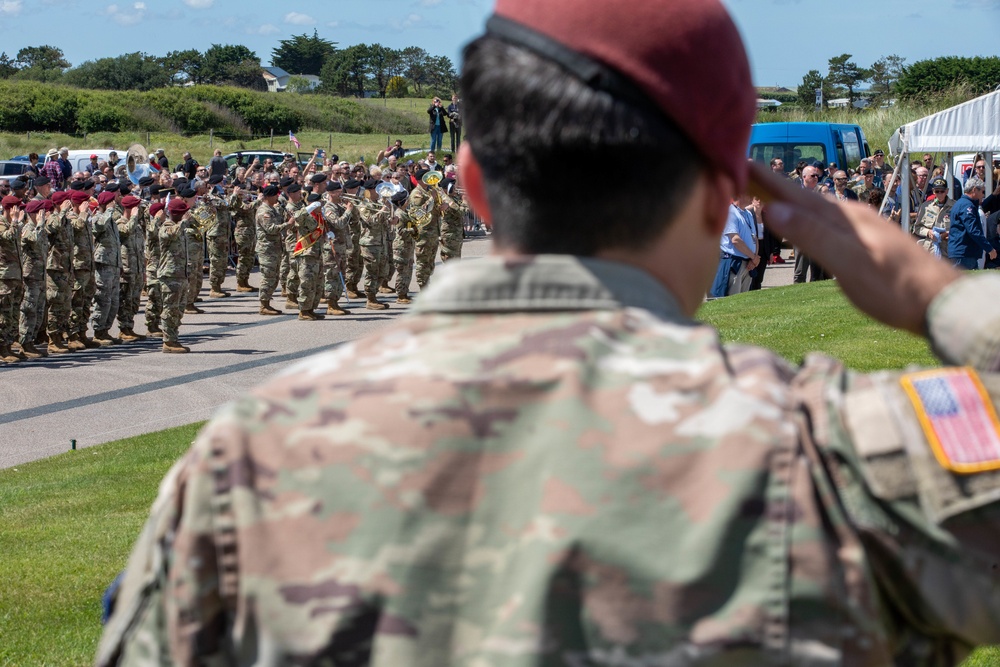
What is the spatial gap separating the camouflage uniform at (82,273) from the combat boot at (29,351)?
2.46 feet

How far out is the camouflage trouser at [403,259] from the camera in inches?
822

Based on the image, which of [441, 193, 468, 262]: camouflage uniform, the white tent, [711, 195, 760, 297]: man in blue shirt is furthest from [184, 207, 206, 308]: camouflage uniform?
the white tent

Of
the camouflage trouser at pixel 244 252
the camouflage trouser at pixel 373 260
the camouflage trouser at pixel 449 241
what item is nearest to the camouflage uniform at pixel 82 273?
the camouflage trouser at pixel 373 260

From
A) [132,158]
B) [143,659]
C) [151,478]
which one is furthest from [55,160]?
[143,659]

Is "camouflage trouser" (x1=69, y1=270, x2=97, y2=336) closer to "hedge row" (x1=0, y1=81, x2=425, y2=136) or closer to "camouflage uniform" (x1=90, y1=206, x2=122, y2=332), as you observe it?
"camouflage uniform" (x1=90, y1=206, x2=122, y2=332)

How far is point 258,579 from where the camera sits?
3.89 ft

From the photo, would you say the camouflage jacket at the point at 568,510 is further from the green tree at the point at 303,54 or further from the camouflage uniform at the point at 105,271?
the green tree at the point at 303,54

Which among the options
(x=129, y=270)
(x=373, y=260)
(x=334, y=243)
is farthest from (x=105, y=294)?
(x=373, y=260)

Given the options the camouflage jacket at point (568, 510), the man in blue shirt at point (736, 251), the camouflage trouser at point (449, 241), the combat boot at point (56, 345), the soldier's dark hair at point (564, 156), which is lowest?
the combat boot at point (56, 345)

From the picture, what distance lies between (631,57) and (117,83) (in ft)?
363

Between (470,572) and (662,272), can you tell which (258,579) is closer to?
(470,572)

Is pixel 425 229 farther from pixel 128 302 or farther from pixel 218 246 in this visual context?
pixel 128 302

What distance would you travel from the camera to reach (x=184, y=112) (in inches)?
2366

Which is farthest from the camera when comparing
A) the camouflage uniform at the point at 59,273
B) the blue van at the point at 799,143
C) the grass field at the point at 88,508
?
the blue van at the point at 799,143
